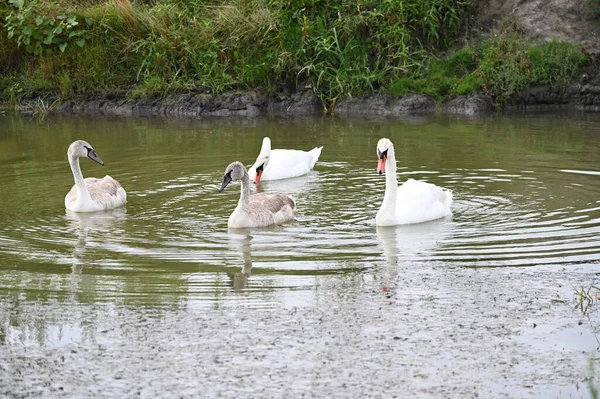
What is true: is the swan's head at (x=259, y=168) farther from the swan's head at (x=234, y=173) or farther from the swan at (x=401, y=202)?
the swan at (x=401, y=202)

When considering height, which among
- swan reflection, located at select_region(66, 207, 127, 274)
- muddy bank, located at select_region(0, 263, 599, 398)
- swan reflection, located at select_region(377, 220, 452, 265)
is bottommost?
muddy bank, located at select_region(0, 263, 599, 398)

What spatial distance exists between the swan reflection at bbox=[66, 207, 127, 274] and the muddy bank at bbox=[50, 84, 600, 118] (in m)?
8.89

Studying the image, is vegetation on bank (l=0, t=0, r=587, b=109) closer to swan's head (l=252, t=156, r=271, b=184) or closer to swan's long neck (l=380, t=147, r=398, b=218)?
swan's head (l=252, t=156, r=271, b=184)

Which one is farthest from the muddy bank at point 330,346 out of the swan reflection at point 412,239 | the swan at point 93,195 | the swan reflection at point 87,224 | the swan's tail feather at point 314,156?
the swan's tail feather at point 314,156

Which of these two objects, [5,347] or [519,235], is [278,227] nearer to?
[519,235]

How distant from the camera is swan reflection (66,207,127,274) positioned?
9656 mm

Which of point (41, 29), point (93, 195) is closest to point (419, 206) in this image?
point (93, 195)

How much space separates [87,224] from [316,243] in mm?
2827

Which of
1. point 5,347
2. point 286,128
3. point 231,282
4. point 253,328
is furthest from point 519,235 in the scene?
point 286,128

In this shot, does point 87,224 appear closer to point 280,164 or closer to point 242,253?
point 242,253

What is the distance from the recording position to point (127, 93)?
21.3 meters

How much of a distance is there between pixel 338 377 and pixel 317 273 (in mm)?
2420

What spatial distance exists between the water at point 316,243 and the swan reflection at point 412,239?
27 mm

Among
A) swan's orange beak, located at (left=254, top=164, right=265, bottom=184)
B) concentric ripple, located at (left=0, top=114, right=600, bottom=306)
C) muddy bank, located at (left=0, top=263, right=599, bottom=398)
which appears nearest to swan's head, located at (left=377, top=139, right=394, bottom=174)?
concentric ripple, located at (left=0, top=114, right=600, bottom=306)
